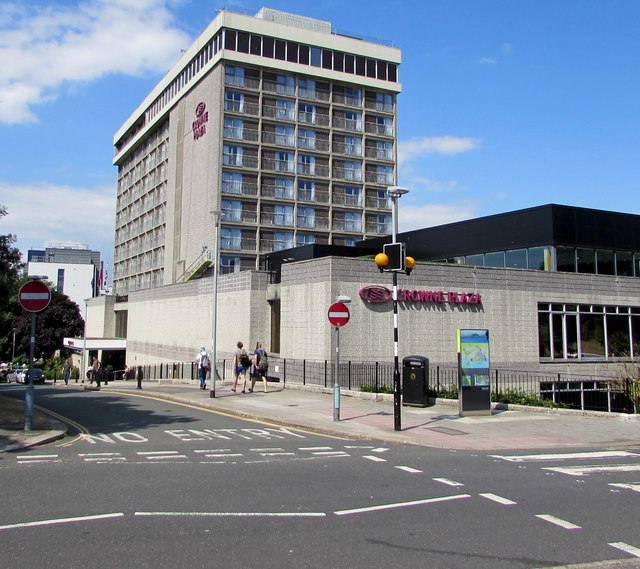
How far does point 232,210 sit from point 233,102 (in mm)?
10763

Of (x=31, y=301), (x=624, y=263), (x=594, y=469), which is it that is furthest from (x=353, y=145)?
(x=594, y=469)

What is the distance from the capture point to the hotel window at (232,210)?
58.9 meters

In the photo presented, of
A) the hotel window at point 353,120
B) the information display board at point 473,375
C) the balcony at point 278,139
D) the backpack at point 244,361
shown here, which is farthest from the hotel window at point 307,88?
the information display board at point 473,375

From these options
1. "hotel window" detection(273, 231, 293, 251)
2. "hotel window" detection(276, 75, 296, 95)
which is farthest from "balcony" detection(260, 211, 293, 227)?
"hotel window" detection(276, 75, 296, 95)

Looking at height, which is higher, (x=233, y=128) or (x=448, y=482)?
(x=233, y=128)

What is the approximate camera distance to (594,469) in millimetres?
9883

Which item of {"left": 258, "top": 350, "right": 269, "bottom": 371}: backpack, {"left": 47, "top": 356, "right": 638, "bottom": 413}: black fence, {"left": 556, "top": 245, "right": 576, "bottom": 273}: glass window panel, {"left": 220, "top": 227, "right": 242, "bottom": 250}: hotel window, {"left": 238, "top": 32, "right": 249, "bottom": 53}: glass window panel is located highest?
{"left": 238, "top": 32, "right": 249, "bottom": 53}: glass window panel

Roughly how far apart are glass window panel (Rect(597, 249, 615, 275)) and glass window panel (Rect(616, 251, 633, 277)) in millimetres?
567

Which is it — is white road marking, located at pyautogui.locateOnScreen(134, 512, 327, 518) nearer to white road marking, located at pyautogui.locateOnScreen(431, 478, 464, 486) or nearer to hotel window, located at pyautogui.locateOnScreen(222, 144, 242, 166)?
white road marking, located at pyautogui.locateOnScreen(431, 478, 464, 486)

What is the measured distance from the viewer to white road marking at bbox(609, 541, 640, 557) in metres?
5.79

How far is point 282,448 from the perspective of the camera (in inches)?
449

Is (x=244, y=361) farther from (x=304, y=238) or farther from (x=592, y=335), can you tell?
(x=304, y=238)

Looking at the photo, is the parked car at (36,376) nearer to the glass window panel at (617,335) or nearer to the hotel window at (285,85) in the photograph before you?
the hotel window at (285,85)

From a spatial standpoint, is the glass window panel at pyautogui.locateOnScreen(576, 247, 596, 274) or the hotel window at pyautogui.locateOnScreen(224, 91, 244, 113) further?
the hotel window at pyautogui.locateOnScreen(224, 91, 244, 113)
